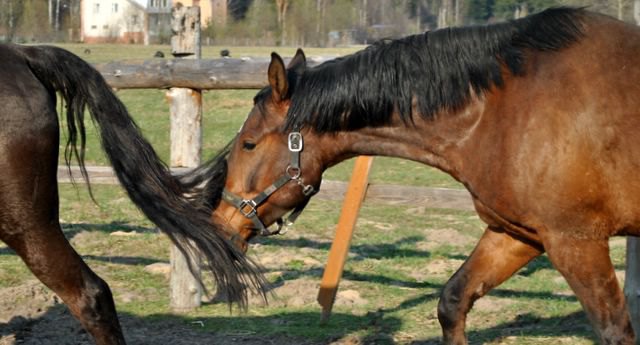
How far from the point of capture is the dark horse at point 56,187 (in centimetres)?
398

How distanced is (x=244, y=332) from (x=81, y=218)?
4100 millimetres

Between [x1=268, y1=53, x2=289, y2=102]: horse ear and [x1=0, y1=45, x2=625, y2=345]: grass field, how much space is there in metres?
1.67

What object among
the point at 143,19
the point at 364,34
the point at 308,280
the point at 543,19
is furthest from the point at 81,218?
the point at 143,19

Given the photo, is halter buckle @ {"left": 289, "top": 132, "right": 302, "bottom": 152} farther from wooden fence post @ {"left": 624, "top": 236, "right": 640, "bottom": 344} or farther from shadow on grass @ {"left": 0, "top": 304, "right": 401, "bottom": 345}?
wooden fence post @ {"left": 624, "top": 236, "right": 640, "bottom": 344}

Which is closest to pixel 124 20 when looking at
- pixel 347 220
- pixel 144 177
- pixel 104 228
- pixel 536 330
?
pixel 104 228

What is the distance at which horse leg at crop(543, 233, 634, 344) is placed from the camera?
405 centimetres

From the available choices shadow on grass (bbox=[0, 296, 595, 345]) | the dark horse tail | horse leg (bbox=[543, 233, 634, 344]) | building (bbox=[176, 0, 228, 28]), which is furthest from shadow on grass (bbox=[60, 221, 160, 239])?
building (bbox=[176, 0, 228, 28])

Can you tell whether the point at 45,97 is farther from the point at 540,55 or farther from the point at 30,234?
the point at 540,55

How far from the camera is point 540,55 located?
4.17 m

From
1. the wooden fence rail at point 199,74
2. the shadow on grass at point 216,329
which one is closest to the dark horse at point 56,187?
the shadow on grass at point 216,329

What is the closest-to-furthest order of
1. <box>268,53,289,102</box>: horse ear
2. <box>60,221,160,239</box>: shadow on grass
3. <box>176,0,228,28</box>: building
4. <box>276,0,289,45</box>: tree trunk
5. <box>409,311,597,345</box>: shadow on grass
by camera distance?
1. <box>268,53,289,102</box>: horse ear
2. <box>409,311,597,345</box>: shadow on grass
3. <box>60,221,160,239</box>: shadow on grass
4. <box>276,0,289,45</box>: tree trunk
5. <box>176,0,228,28</box>: building

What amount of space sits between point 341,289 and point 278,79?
9.04 feet

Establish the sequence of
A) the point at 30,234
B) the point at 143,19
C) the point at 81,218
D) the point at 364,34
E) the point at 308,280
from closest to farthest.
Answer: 1. the point at 30,234
2. the point at 308,280
3. the point at 81,218
4. the point at 364,34
5. the point at 143,19

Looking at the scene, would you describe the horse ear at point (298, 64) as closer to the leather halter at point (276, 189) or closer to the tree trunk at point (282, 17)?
the leather halter at point (276, 189)
